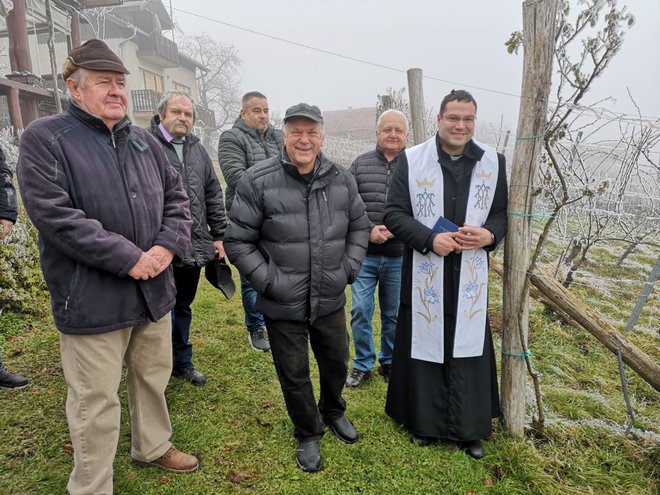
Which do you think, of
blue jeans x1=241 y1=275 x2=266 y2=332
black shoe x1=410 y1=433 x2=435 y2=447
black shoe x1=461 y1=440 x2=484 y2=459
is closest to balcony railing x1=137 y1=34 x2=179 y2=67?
blue jeans x1=241 y1=275 x2=266 y2=332

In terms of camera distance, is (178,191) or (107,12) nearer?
(178,191)

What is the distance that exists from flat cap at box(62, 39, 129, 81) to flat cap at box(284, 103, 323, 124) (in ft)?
2.63

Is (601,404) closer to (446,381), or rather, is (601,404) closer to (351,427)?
(446,381)

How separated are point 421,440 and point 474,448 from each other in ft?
1.07

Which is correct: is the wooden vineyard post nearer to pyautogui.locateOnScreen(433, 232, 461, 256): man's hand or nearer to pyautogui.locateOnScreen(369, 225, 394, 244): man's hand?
pyautogui.locateOnScreen(433, 232, 461, 256): man's hand

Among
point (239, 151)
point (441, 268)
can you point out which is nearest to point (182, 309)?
point (239, 151)

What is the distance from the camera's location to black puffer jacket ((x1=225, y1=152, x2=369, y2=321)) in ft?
7.56

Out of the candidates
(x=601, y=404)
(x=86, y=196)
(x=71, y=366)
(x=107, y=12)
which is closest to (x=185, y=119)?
(x=86, y=196)

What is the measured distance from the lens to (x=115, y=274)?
192 centimetres

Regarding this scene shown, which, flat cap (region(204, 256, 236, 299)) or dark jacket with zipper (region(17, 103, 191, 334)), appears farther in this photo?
flat cap (region(204, 256, 236, 299))

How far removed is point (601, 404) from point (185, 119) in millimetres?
3828

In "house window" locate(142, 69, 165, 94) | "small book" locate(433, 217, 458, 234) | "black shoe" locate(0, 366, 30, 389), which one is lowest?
"black shoe" locate(0, 366, 30, 389)

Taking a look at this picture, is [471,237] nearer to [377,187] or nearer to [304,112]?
[377,187]

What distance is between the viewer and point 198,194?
3033 millimetres
